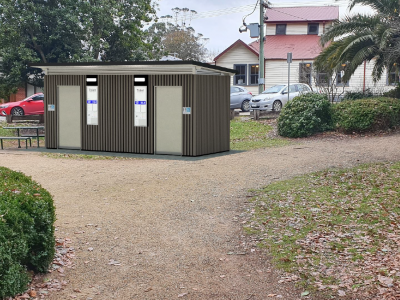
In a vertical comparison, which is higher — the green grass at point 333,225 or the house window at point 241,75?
the house window at point 241,75

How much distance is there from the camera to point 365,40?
21.4 m

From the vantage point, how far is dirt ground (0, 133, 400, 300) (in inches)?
247

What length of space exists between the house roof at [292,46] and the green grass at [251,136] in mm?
15562

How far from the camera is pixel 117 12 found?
3366 cm

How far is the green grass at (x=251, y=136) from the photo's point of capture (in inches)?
746

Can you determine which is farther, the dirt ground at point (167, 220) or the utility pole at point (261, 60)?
the utility pole at point (261, 60)

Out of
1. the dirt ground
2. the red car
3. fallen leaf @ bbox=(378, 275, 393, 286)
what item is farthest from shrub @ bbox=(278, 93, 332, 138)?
the red car

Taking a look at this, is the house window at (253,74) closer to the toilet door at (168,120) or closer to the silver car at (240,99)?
the silver car at (240,99)

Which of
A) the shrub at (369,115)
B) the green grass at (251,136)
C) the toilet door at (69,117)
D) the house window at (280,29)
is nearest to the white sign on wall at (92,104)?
the toilet door at (69,117)

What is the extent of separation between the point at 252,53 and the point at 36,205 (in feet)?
121

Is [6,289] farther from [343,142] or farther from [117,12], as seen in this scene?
[117,12]

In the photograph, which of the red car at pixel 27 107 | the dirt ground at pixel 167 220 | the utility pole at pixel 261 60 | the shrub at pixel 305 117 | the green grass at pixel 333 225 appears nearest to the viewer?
the dirt ground at pixel 167 220

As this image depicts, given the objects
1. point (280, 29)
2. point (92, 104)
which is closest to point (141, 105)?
point (92, 104)

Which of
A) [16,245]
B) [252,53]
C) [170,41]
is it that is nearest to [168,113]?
[16,245]
